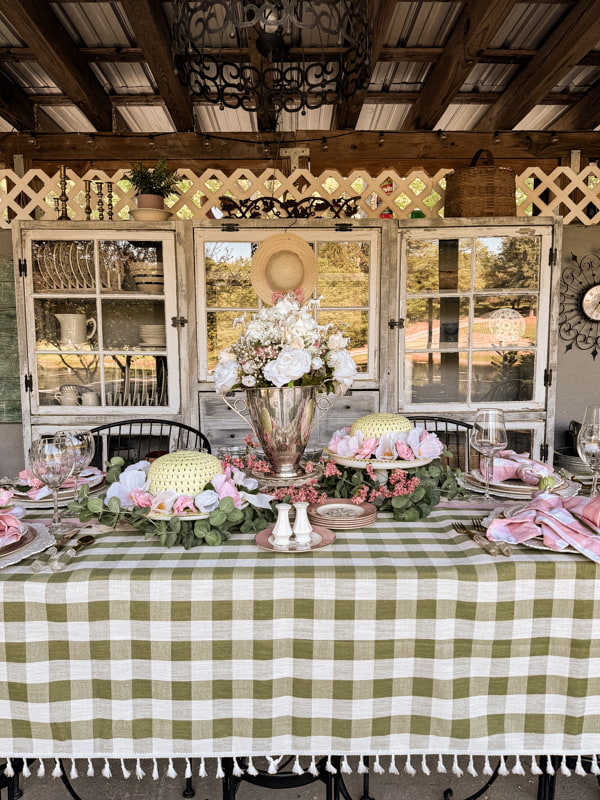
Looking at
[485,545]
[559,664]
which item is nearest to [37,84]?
[485,545]

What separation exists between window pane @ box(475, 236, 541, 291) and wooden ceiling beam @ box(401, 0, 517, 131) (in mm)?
820

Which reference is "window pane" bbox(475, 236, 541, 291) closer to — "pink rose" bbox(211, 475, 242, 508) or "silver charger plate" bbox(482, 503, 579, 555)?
"silver charger plate" bbox(482, 503, 579, 555)

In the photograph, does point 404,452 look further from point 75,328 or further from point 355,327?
point 75,328

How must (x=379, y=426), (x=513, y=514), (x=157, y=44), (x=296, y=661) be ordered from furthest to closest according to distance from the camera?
(x=157, y=44) < (x=379, y=426) < (x=513, y=514) < (x=296, y=661)

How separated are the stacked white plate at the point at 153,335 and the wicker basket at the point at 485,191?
1817 millimetres

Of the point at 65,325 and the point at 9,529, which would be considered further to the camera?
the point at 65,325

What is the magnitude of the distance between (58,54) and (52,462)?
237 cm

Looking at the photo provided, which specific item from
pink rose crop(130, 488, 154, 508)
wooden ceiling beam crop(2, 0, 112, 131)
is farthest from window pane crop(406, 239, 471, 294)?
pink rose crop(130, 488, 154, 508)

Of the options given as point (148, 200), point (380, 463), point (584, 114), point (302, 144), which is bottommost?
point (380, 463)

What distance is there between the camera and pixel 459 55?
269cm

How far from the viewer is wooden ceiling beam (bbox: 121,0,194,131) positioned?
92.3 inches

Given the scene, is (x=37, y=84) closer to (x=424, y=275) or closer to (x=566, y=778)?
(x=424, y=275)

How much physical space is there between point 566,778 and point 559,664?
2.59 feet

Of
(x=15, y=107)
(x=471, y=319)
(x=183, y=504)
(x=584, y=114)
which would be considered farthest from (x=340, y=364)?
(x=584, y=114)
